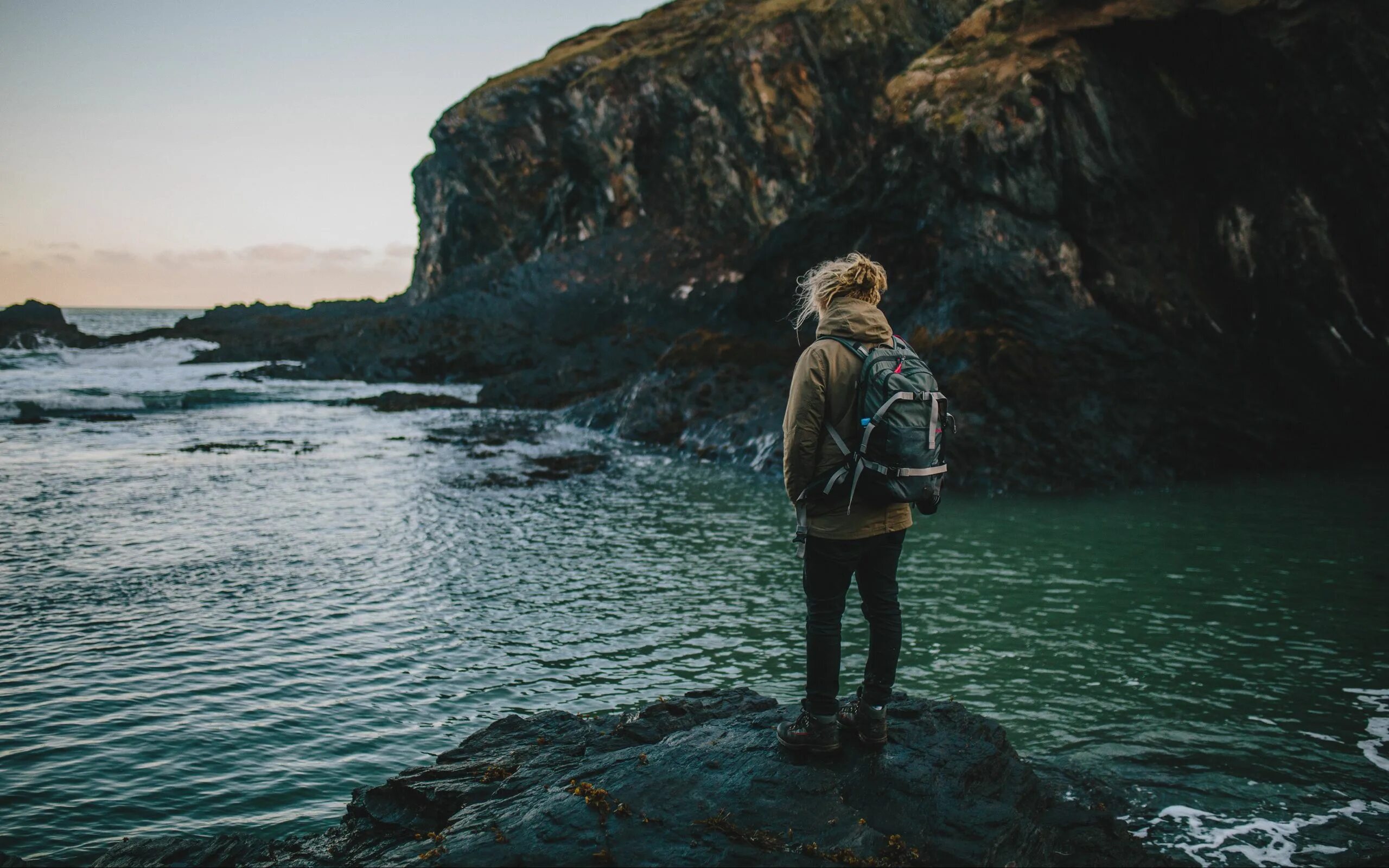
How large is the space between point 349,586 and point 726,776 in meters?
8.86

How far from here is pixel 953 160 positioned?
2598cm

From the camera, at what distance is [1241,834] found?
595cm

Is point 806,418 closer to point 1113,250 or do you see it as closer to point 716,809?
point 716,809

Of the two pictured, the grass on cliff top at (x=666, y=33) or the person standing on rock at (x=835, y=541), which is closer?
the person standing on rock at (x=835, y=541)

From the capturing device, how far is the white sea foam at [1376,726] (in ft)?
23.6

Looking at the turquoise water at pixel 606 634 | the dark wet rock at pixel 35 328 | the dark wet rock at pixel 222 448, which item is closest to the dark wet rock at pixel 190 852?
the turquoise water at pixel 606 634

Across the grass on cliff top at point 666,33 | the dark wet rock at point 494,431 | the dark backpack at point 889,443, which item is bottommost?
the dark wet rock at point 494,431

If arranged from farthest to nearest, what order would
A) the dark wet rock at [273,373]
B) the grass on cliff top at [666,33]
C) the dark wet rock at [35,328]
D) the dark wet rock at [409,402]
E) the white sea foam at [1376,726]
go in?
the dark wet rock at [35,328], the dark wet rock at [273,373], the grass on cliff top at [666,33], the dark wet rock at [409,402], the white sea foam at [1376,726]

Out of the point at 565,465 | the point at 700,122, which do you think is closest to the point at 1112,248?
the point at 565,465

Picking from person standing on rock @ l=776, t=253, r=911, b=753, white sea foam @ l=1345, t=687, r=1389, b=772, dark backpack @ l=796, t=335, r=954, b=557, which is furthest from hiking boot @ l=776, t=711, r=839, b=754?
white sea foam @ l=1345, t=687, r=1389, b=772

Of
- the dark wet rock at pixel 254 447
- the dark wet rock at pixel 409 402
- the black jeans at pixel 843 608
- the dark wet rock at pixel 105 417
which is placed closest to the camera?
the black jeans at pixel 843 608

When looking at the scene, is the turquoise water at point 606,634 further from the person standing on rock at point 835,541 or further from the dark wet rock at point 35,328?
the dark wet rock at point 35,328

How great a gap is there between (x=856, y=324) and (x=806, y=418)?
2.10ft

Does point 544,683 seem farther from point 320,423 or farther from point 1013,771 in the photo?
point 320,423
